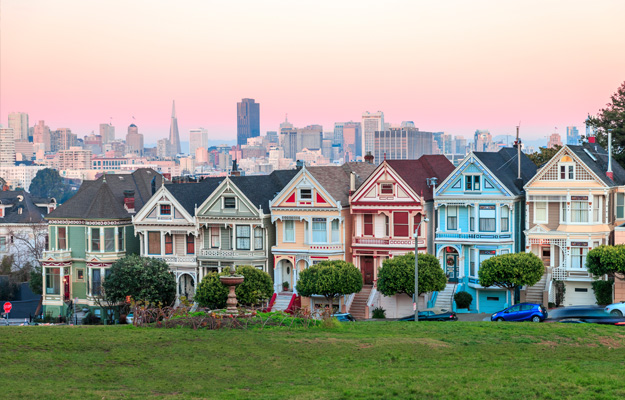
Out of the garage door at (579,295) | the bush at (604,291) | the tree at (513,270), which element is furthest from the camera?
the garage door at (579,295)

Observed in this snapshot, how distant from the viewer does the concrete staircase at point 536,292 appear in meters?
56.9

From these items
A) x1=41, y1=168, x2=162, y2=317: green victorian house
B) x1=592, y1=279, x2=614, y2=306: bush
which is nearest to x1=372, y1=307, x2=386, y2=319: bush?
x1=592, y1=279, x2=614, y2=306: bush

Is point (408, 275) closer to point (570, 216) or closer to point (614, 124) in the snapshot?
point (570, 216)

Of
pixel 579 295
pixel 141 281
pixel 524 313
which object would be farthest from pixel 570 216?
pixel 141 281

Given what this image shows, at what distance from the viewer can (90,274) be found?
6656 cm

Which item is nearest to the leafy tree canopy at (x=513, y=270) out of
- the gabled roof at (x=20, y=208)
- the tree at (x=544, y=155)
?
the tree at (x=544, y=155)

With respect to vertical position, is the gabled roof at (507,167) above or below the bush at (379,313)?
above

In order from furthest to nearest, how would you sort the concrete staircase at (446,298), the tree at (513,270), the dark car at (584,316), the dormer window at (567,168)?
the concrete staircase at (446,298) → the dormer window at (567,168) → the tree at (513,270) → the dark car at (584,316)

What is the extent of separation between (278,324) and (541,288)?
901 inches

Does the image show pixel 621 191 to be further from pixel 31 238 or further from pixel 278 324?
pixel 31 238

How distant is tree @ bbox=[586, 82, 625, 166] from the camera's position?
2933 inches

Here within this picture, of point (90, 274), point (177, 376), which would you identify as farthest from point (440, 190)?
point (177, 376)

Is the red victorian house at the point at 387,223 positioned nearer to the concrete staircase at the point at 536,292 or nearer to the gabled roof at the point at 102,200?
the concrete staircase at the point at 536,292

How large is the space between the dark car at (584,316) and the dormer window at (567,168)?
32.7 feet
